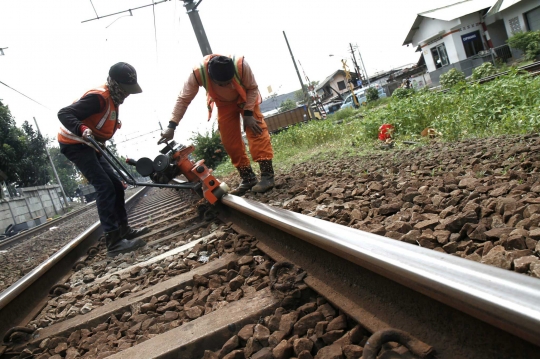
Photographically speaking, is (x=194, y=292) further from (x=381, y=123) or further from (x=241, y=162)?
(x=381, y=123)

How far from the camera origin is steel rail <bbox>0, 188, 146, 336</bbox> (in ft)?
8.95

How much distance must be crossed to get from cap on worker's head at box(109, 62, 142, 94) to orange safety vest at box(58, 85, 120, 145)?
17 cm

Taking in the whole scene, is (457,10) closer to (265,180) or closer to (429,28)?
(429,28)

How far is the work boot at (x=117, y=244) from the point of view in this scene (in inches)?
163

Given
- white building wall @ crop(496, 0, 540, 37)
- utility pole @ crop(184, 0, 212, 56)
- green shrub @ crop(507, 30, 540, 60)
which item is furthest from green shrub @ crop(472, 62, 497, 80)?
utility pole @ crop(184, 0, 212, 56)

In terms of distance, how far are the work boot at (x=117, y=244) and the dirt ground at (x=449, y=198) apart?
133cm

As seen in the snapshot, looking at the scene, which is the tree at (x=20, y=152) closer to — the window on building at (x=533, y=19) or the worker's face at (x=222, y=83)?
the worker's face at (x=222, y=83)

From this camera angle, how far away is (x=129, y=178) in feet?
14.3

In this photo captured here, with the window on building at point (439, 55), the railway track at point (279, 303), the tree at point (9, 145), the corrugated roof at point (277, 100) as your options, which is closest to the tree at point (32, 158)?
the tree at point (9, 145)

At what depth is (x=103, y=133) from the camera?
14.5 ft

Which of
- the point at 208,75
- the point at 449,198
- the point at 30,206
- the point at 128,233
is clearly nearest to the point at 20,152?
the point at 30,206

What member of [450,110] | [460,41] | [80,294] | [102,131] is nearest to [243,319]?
[80,294]

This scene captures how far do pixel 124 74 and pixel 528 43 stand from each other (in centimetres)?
2545

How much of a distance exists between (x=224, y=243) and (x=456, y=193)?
1608 mm
